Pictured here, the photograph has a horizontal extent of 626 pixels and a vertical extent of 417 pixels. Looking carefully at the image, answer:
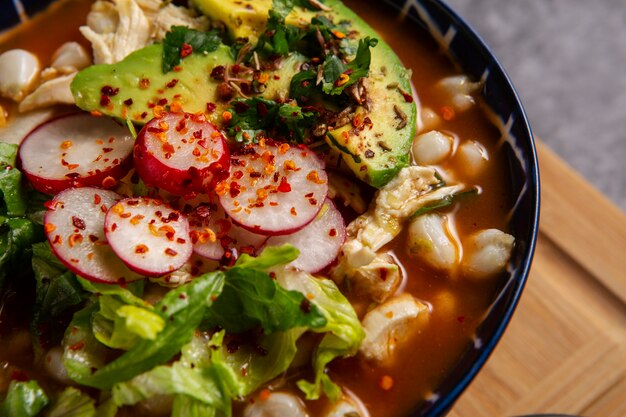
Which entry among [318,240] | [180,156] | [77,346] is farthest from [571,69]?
[77,346]

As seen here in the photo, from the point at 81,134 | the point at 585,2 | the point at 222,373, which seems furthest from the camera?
the point at 585,2

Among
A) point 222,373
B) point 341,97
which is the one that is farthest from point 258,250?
point 341,97

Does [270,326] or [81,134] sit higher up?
[270,326]

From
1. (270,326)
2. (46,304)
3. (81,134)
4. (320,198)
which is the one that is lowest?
(46,304)

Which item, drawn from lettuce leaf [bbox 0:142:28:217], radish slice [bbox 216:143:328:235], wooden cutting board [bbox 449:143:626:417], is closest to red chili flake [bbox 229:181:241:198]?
radish slice [bbox 216:143:328:235]

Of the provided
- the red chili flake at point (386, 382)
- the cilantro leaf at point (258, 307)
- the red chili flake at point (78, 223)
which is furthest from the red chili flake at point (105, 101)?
the red chili flake at point (386, 382)

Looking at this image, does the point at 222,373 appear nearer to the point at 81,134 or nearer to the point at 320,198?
the point at 320,198

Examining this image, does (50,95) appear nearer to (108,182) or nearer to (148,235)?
(108,182)
